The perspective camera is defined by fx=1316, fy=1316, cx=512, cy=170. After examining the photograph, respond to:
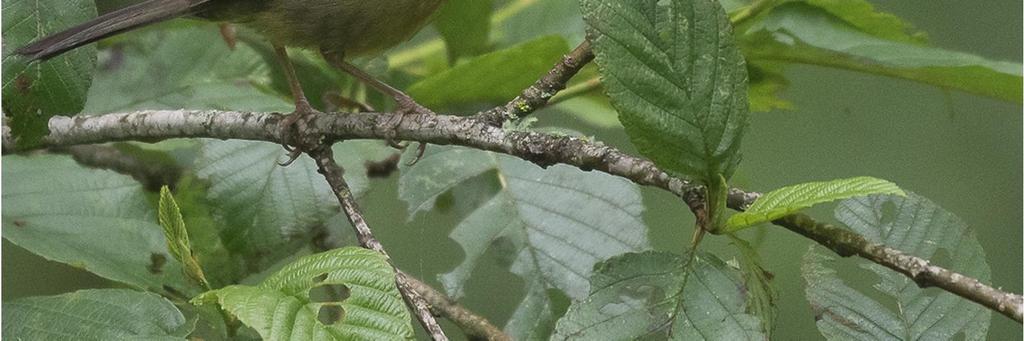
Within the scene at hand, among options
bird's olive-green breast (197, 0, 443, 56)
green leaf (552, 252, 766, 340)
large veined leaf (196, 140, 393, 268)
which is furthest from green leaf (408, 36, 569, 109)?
green leaf (552, 252, 766, 340)

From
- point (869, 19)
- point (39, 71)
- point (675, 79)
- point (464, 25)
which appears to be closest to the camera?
point (675, 79)

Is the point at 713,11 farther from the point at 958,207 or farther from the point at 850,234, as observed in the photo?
the point at 958,207

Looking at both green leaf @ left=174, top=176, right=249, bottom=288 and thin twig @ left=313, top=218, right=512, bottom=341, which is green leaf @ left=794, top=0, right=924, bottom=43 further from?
green leaf @ left=174, top=176, right=249, bottom=288

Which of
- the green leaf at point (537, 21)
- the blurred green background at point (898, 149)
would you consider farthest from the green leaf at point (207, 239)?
the blurred green background at point (898, 149)

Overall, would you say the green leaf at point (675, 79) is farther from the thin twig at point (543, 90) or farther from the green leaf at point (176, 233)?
the green leaf at point (176, 233)

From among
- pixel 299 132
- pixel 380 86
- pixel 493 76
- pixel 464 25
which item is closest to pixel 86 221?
pixel 299 132

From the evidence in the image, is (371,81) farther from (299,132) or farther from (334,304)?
(334,304)
